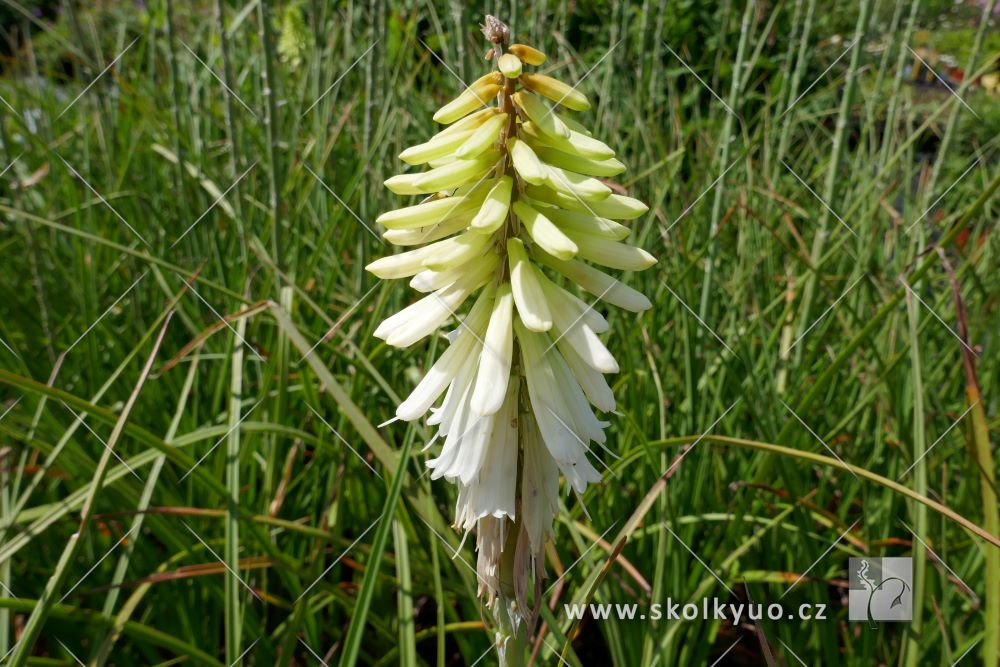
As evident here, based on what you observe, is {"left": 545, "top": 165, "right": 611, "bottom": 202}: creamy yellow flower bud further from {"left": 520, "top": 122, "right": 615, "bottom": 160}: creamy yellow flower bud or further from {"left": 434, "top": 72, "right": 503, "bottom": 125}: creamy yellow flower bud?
{"left": 434, "top": 72, "right": 503, "bottom": 125}: creamy yellow flower bud

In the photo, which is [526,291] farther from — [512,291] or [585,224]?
[585,224]

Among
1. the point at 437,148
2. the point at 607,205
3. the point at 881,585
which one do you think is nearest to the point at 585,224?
the point at 607,205

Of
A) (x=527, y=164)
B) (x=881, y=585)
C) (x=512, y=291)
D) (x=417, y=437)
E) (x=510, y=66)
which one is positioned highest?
(x=510, y=66)

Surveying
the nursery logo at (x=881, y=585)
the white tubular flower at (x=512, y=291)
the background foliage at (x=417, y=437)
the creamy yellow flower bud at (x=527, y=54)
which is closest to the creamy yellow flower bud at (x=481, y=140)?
the white tubular flower at (x=512, y=291)

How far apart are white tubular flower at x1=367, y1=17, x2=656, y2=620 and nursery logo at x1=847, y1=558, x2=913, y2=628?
3.71 feet

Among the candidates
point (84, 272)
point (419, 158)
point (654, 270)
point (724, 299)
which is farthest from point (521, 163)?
point (84, 272)

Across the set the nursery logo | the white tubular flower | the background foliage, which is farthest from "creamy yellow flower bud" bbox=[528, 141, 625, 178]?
the nursery logo

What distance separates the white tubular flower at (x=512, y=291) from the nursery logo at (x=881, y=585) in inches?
44.5

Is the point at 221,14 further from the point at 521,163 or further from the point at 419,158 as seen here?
the point at 521,163

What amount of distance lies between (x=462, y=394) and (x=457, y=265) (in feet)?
0.79

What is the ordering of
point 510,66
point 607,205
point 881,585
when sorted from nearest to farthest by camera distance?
point 510,66 < point 607,205 < point 881,585

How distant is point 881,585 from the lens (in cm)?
199

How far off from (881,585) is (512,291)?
144 centimetres

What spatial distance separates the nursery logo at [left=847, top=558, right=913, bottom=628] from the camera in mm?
1957
